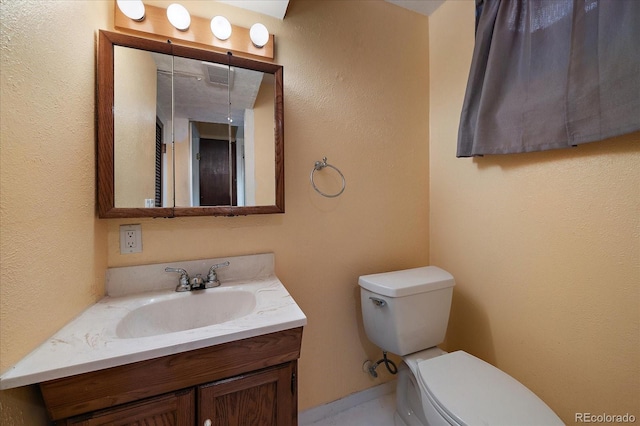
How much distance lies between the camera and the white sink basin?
974mm

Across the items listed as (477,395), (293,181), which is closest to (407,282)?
(477,395)

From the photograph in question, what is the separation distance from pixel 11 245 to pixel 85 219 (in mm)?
325

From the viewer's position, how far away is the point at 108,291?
1038 mm

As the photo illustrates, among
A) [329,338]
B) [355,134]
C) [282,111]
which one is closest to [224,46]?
[282,111]

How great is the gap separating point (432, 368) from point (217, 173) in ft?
4.22

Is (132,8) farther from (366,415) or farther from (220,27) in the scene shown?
(366,415)

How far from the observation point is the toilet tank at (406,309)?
1223 millimetres

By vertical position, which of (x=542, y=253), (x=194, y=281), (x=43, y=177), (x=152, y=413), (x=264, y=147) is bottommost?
(x=152, y=413)

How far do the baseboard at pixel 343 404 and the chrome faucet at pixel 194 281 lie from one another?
913 mm

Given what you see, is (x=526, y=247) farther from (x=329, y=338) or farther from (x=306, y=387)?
(x=306, y=387)

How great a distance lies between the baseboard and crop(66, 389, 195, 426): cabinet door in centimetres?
87

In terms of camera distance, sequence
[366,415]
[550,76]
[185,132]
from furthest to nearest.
→ [366,415] < [185,132] < [550,76]

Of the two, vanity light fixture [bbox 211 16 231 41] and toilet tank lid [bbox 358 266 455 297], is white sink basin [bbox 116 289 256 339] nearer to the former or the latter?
toilet tank lid [bbox 358 266 455 297]

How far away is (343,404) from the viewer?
58.0 inches
